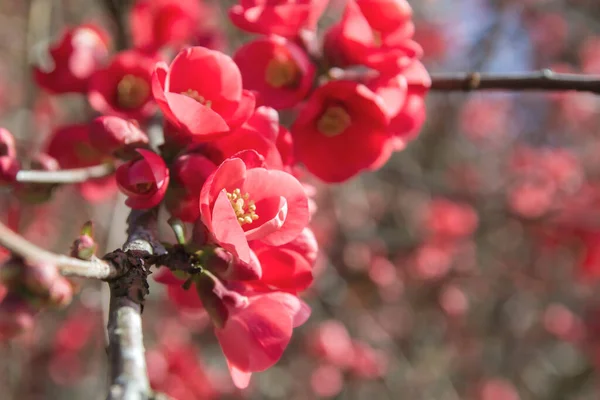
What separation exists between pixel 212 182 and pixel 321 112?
1.08 feet

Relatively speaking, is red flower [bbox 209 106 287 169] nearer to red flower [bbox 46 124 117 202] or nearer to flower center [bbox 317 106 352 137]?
flower center [bbox 317 106 352 137]

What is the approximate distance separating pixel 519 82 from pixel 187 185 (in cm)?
51

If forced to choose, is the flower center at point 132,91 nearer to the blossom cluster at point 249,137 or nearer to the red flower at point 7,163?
the blossom cluster at point 249,137

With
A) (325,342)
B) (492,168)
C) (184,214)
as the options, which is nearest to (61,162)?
(184,214)

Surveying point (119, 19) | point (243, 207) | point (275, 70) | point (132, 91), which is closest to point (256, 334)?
point (243, 207)

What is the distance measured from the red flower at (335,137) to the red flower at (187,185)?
22 centimetres

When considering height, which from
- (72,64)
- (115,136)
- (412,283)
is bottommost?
(412,283)

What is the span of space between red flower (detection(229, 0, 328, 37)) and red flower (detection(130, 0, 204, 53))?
0.39 m

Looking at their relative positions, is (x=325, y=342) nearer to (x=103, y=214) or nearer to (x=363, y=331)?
(x=363, y=331)

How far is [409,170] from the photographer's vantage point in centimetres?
267

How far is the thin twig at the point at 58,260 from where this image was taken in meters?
0.39

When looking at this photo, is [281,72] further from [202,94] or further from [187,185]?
[187,185]

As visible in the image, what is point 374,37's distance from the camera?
86 cm

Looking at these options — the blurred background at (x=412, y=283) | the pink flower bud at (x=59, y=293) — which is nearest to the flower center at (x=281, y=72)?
the pink flower bud at (x=59, y=293)
